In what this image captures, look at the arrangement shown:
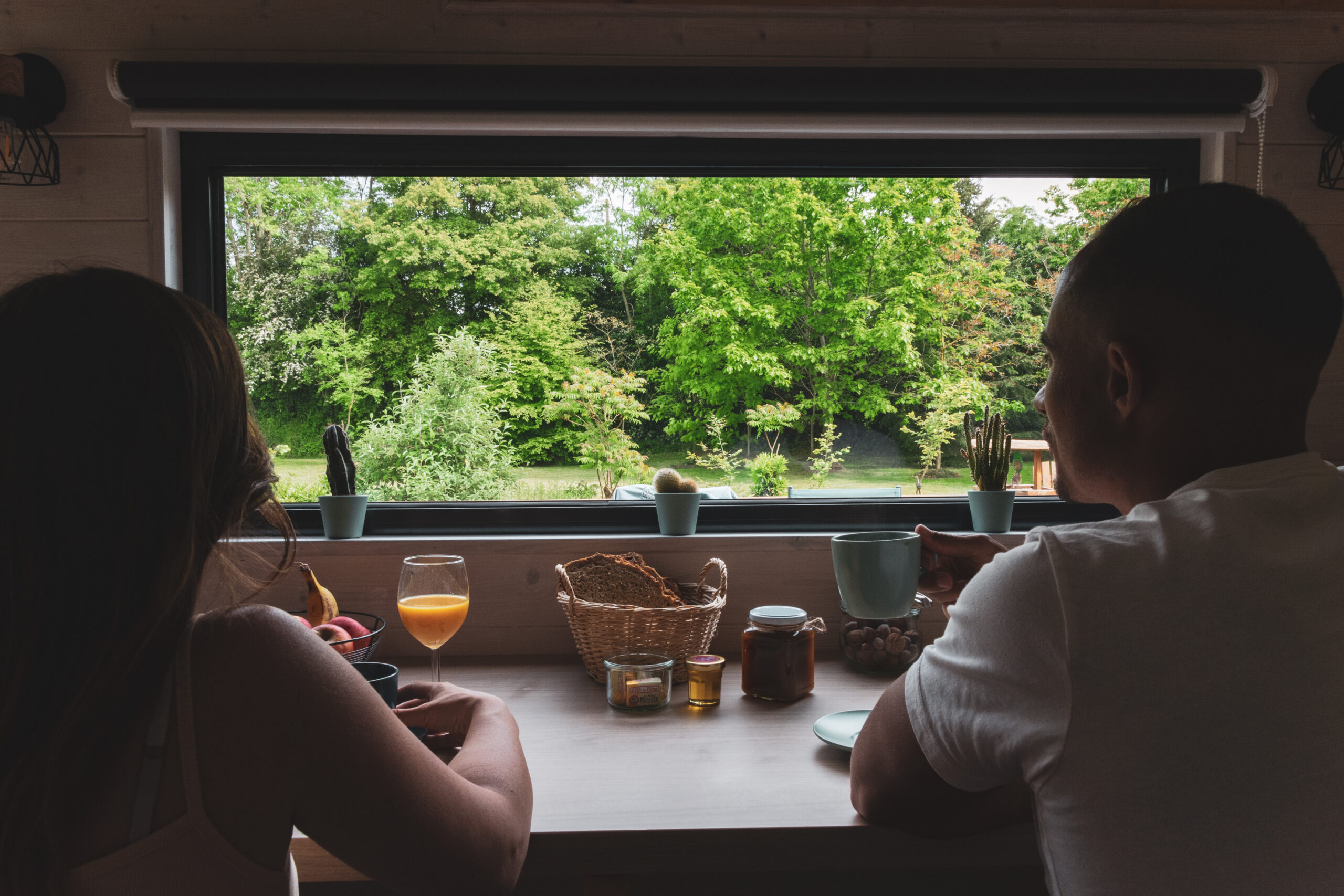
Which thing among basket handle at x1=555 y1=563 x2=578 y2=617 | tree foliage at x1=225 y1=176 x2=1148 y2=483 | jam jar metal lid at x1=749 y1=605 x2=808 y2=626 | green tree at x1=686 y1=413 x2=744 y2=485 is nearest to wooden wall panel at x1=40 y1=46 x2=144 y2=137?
tree foliage at x1=225 y1=176 x2=1148 y2=483

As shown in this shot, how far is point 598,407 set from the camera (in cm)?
195

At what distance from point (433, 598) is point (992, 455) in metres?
1.17

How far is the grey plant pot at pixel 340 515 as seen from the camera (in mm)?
1755

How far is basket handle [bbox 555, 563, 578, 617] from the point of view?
1538 millimetres

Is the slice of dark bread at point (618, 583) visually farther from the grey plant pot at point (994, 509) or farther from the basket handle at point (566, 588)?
the grey plant pot at point (994, 509)

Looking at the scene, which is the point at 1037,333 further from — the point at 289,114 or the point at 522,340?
the point at 289,114

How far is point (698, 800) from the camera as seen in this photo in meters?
1.05

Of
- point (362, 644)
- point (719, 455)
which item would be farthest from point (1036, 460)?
point (362, 644)

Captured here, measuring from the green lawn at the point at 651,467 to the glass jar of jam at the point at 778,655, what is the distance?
1.82ft

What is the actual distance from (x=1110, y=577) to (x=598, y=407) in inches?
54.0

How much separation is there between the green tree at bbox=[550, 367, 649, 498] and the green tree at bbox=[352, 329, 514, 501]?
0.50 ft

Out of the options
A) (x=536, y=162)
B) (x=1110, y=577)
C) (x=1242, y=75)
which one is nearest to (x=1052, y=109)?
(x=1242, y=75)

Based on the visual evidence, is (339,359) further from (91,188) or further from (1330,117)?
(1330,117)

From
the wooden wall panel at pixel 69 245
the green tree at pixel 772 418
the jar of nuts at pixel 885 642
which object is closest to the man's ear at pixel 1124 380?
the jar of nuts at pixel 885 642
